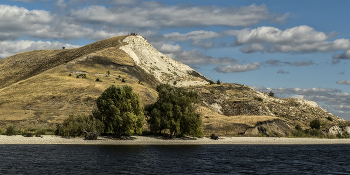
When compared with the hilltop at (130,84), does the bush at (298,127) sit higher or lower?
lower

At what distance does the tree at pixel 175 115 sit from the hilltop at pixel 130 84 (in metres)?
17.1

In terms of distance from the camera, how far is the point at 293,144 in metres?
84.1

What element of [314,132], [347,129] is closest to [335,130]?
[347,129]

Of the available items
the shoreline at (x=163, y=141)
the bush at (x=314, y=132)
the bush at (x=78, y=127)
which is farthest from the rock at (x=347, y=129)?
the bush at (x=78, y=127)

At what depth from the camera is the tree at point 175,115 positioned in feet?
245

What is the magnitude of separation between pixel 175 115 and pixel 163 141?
633cm

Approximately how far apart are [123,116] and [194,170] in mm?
30946

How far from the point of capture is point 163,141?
74.8m

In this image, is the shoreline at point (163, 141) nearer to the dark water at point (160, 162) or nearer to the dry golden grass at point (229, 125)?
the dry golden grass at point (229, 125)

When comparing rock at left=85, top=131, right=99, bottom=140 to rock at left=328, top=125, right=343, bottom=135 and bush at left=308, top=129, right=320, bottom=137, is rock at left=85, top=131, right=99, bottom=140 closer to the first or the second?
bush at left=308, top=129, right=320, bottom=137

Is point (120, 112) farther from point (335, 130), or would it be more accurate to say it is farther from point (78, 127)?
point (335, 130)

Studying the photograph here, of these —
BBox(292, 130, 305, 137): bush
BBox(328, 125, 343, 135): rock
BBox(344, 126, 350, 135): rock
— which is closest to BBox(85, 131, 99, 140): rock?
BBox(292, 130, 305, 137): bush

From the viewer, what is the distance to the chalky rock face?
16538 centimetres

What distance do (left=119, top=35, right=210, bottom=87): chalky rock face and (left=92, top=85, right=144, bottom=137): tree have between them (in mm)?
86382
